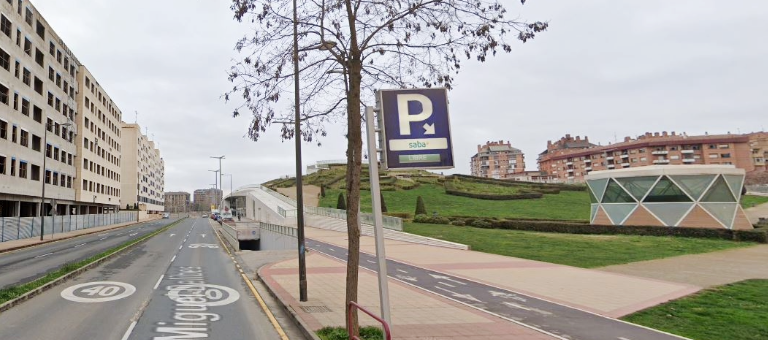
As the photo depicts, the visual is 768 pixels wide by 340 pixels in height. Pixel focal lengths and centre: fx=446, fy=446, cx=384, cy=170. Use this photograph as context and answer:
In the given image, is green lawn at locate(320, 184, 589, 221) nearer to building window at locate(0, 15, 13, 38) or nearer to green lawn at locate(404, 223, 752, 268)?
green lawn at locate(404, 223, 752, 268)

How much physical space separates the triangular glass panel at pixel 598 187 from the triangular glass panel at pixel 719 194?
6857mm

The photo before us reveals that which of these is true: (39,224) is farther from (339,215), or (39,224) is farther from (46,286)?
(46,286)

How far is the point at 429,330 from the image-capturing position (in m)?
9.06

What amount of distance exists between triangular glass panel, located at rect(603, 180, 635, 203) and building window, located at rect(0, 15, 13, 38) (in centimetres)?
5191

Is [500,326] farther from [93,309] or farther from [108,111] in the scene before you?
[108,111]

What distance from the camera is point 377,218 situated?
648cm

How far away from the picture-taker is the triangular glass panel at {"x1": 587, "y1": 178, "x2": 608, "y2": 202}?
122 ft

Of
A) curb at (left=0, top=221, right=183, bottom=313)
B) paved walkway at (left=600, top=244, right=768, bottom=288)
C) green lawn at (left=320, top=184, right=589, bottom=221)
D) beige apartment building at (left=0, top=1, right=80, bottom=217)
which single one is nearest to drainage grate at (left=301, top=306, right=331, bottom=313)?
curb at (left=0, top=221, right=183, bottom=313)

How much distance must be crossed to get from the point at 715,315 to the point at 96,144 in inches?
2914

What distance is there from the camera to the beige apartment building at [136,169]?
10269 cm

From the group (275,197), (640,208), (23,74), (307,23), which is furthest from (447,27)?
(275,197)

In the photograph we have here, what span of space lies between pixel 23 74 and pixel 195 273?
121 ft

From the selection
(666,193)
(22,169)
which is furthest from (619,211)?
(22,169)

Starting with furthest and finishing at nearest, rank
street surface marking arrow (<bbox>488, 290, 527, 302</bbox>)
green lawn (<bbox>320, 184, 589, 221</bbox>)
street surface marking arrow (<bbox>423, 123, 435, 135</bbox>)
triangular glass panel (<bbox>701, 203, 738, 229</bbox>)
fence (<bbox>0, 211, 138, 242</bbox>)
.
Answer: green lawn (<bbox>320, 184, 589, 221</bbox>) < fence (<bbox>0, 211, 138, 242</bbox>) < triangular glass panel (<bbox>701, 203, 738, 229</bbox>) < street surface marking arrow (<bbox>488, 290, 527, 302</bbox>) < street surface marking arrow (<bbox>423, 123, 435, 135</bbox>)
